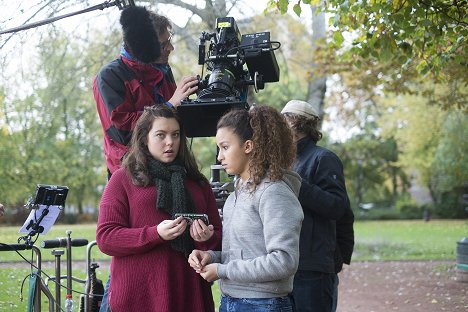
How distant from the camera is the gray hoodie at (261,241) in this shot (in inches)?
104

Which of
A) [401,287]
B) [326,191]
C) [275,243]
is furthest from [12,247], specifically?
[401,287]

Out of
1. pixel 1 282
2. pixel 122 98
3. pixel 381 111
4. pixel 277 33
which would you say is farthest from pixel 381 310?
pixel 381 111

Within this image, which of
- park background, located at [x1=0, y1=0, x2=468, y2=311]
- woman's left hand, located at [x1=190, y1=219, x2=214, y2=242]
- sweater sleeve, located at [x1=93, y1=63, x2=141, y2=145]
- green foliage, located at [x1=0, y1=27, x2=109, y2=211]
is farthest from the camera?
green foliage, located at [x1=0, y1=27, x2=109, y2=211]

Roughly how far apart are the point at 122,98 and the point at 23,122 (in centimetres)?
1049

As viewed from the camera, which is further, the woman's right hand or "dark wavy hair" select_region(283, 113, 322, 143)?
"dark wavy hair" select_region(283, 113, 322, 143)

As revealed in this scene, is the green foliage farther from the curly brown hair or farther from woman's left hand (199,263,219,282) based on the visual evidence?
woman's left hand (199,263,219,282)

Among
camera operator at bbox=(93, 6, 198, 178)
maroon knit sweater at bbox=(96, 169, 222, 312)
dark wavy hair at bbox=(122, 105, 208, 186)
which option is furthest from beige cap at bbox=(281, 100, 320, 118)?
maroon knit sweater at bbox=(96, 169, 222, 312)

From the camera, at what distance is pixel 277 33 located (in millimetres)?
17172

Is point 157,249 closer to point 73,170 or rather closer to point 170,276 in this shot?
point 170,276

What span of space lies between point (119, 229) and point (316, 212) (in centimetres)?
141

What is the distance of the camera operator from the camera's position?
3.53 metres

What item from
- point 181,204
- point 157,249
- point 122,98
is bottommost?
point 157,249

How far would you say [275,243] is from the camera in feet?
8.63

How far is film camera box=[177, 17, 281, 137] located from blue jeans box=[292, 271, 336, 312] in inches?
40.1
